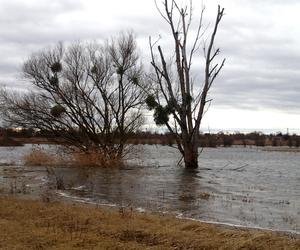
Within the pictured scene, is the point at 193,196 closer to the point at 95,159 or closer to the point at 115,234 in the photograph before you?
the point at 115,234

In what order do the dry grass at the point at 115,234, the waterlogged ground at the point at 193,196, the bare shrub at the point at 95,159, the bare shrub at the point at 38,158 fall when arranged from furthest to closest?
the bare shrub at the point at 38,158
the bare shrub at the point at 95,159
the waterlogged ground at the point at 193,196
the dry grass at the point at 115,234

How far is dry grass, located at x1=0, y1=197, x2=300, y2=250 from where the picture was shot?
8.46 meters

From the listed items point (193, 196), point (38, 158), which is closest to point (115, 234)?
point (193, 196)

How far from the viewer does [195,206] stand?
15.2 meters

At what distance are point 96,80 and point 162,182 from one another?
14.6 metres

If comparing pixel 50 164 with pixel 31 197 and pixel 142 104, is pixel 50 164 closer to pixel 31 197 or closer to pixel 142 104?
pixel 142 104

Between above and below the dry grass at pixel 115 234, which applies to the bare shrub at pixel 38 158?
above

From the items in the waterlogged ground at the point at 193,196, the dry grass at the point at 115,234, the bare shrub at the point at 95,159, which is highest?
the bare shrub at the point at 95,159

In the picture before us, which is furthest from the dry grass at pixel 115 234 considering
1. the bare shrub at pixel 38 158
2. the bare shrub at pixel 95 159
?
the bare shrub at pixel 38 158

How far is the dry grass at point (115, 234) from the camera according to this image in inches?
333

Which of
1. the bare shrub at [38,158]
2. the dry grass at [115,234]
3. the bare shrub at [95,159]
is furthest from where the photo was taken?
the bare shrub at [38,158]

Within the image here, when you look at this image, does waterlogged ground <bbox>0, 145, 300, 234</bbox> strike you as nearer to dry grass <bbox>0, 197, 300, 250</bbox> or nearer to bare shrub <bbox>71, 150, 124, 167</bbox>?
dry grass <bbox>0, 197, 300, 250</bbox>

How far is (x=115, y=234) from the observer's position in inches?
367

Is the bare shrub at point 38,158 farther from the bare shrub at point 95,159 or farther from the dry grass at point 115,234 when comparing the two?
the dry grass at point 115,234
